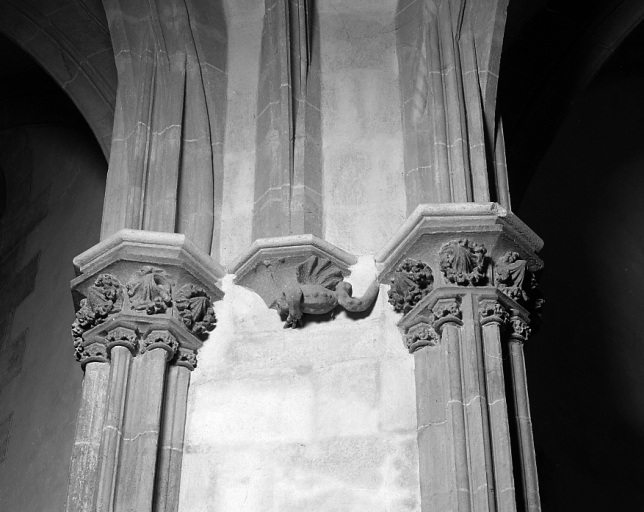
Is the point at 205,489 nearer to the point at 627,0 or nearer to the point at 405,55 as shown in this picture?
the point at 405,55

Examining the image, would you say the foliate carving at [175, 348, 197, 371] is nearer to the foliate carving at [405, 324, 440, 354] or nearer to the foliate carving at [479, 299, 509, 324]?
the foliate carving at [405, 324, 440, 354]

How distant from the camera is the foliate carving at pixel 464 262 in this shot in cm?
610

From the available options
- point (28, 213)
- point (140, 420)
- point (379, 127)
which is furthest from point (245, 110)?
point (28, 213)

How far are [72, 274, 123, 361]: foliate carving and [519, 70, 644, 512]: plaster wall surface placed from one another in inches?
141

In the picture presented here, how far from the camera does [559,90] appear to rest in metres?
8.27

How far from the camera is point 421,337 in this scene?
609 centimetres

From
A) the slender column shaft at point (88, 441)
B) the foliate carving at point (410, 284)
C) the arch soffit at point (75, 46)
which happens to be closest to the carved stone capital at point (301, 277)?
the foliate carving at point (410, 284)

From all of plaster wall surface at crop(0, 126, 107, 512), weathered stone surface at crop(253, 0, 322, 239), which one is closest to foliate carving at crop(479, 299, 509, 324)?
weathered stone surface at crop(253, 0, 322, 239)

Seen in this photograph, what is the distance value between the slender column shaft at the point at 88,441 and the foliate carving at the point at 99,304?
0.19m

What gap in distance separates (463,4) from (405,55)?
39 centimetres

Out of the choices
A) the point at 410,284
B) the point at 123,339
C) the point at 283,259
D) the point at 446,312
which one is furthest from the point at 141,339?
the point at 446,312

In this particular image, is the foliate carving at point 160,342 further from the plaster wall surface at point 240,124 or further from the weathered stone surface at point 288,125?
the weathered stone surface at point 288,125

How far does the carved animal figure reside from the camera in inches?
248

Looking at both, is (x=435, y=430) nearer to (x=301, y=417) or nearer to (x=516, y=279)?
(x=301, y=417)
